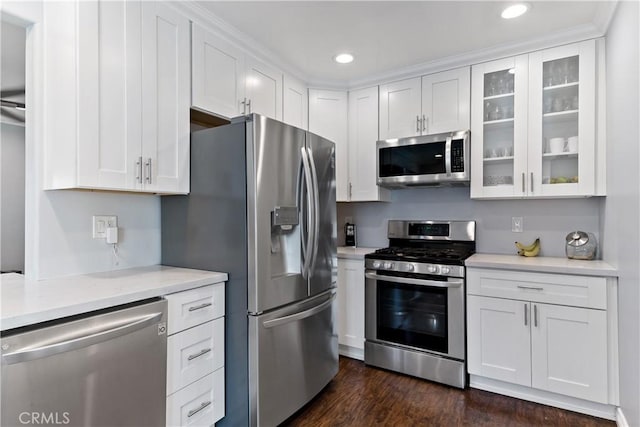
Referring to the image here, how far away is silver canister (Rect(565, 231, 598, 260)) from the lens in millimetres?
2414

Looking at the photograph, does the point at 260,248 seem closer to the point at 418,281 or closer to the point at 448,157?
the point at 418,281

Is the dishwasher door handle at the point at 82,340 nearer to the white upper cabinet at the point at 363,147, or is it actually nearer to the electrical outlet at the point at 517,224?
the white upper cabinet at the point at 363,147

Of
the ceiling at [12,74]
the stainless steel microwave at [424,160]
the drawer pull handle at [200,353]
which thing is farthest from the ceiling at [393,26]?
the drawer pull handle at [200,353]

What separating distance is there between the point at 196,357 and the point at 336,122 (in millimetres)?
2352

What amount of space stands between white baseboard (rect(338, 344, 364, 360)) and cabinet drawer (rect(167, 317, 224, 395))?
4.77 ft

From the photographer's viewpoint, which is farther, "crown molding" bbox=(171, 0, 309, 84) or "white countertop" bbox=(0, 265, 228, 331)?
"crown molding" bbox=(171, 0, 309, 84)

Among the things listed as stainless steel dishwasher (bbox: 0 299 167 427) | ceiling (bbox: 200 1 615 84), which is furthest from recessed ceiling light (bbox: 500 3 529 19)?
stainless steel dishwasher (bbox: 0 299 167 427)

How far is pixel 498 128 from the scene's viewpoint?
8.81 feet

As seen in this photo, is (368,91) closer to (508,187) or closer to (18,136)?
(508,187)

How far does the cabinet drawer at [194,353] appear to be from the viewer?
5.26 feet

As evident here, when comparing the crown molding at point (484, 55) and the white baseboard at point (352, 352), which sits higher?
the crown molding at point (484, 55)

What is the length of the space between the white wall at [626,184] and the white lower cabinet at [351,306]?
167 centimetres

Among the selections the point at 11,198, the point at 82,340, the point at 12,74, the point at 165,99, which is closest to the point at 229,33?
the point at 165,99

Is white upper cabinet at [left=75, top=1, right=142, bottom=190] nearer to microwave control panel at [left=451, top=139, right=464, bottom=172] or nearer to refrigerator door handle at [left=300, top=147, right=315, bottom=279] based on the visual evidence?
refrigerator door handle at [left=300, top=147, right=315, bottom=279]
